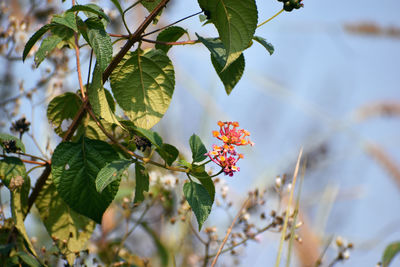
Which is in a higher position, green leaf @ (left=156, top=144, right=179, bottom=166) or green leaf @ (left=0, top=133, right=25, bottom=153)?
green leaf @ (left=156, top=144, right=179, bottom=166)

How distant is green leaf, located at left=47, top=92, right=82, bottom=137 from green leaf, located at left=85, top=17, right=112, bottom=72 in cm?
14

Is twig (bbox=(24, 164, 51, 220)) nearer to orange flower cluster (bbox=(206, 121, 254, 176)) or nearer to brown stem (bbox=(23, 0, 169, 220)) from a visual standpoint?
brown stem (bbox=(23, 0, 169, 220))

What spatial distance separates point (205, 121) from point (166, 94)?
0.73m

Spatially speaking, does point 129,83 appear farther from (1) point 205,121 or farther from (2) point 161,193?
(1) point 205,121

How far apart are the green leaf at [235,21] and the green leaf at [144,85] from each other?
100 mm

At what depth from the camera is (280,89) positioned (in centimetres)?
155

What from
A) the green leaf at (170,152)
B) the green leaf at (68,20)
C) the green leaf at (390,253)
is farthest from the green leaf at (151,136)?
the green leaf at (390,253)

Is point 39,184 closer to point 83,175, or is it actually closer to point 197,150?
point 83,175

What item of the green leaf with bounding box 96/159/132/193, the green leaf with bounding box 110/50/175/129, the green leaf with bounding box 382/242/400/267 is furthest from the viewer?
the green leaf with bounding box 382/242/400/267

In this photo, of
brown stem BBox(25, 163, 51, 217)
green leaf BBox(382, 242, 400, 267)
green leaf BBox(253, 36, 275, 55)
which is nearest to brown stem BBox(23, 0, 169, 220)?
brown stem BBox(25, 163, 51, 217)

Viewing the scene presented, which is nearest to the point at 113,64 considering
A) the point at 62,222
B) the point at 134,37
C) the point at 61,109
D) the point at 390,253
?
the point at 134,37

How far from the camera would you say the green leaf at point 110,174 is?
1.33 feet

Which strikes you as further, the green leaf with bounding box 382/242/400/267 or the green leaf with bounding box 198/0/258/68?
the green leaf with bounding box 382/242/400/267

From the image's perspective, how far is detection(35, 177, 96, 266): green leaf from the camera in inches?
22.8
